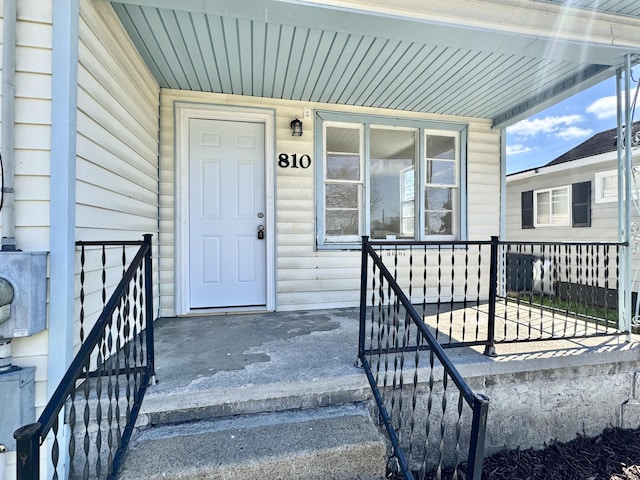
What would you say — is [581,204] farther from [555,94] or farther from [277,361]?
[277,361]

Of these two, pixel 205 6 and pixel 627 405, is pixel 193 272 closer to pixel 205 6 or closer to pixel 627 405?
pixel 205 6

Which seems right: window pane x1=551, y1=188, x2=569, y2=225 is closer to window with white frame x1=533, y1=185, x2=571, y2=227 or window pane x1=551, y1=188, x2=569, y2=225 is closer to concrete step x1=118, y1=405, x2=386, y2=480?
window with white frame x1=533, y1=185, x2=571, y2=227

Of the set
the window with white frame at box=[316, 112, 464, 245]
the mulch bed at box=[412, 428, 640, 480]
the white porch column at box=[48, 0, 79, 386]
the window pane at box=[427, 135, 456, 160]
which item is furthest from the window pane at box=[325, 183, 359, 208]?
the mulch bed at box=[412, 428, 640, 480]

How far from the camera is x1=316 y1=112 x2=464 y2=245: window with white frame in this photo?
155 inches

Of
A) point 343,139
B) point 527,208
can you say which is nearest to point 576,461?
point 343,139

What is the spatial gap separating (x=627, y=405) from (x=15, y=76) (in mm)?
4688

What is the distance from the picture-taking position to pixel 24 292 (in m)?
1.56

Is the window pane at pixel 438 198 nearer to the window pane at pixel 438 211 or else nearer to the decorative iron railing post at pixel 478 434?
the window pane at pixel 438 211

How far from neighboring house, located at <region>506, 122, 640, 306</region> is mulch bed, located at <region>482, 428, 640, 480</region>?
4291 millimetres

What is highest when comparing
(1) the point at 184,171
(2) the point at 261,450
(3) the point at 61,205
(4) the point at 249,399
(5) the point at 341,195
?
(1) the point at 184,171

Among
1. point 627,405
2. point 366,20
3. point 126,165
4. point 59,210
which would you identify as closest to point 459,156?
point 366,20

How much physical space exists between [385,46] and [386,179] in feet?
5.79

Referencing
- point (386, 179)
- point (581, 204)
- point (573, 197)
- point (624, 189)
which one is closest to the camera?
Result: point (624, 189)

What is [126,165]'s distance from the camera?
256 cm
